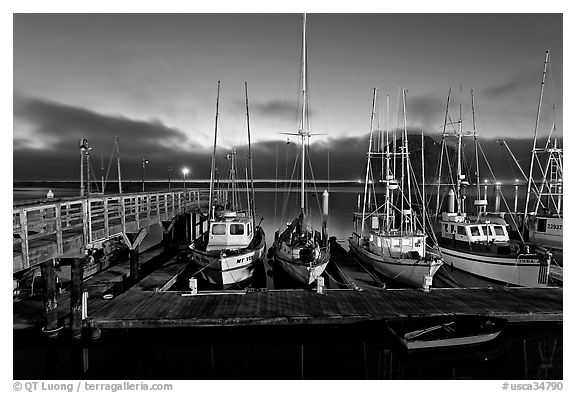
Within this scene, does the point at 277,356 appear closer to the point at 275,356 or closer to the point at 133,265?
the point at 275,356

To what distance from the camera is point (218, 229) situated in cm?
2045

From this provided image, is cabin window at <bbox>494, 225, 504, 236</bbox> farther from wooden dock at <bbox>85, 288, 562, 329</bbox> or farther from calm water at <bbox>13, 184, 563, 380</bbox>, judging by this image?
calm water at <bbox>13, 184, 563, 380</bbox>

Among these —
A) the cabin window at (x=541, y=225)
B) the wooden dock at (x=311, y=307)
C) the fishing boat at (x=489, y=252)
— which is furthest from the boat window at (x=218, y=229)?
the cabin window at (x=541, y=225)

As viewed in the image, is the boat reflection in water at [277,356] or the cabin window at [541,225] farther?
the cabin window at [541,225]

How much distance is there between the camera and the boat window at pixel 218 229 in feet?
66.9

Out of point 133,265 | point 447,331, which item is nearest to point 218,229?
point 133,265

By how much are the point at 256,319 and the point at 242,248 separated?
26.9 feet

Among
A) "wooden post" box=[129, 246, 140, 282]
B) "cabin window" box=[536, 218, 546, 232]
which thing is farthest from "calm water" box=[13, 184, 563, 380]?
"cabin window" box=[536, 218, 546, 232]

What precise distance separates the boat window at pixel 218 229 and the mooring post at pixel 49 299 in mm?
9278

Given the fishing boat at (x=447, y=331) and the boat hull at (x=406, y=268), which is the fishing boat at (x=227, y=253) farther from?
the fishing boat at (x=447, y=331)

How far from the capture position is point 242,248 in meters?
20.0

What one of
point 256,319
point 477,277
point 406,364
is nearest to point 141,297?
point 256,319

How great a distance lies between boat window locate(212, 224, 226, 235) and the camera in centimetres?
2039
